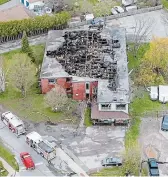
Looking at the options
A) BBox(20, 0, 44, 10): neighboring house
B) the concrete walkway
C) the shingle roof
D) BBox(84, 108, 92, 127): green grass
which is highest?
BBox(20, 0, 44, 10): neighboring house

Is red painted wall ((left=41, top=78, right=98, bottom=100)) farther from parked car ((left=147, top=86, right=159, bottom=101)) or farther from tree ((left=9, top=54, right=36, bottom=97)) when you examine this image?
parked car ((left=147, top=86, right=159, bottom=101))

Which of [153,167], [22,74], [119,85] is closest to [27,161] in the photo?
[22,74]

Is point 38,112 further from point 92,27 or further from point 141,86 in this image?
point 92,27

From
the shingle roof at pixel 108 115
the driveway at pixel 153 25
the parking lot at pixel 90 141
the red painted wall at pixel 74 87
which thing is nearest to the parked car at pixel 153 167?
the parking lot at pixel 90 141

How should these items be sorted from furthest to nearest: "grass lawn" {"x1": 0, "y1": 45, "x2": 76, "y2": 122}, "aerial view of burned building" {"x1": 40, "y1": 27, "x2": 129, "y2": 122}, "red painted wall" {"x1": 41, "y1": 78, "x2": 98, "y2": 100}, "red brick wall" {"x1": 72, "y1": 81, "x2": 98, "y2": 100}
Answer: "red painted wall" {"x1": 41, "y1": 78, "x2": 98, "y2": 100} < "red brick wall" {"x1": 72, "y1": 81, "x2": 98, "y2": 100} < "grass lawn" {"x1": 0, "y1": 45, "x2": 76, "y2": 122} < "aerial view of burned building" {"x1": 40, "y1": 27, "x2": 129, "y2": 122}

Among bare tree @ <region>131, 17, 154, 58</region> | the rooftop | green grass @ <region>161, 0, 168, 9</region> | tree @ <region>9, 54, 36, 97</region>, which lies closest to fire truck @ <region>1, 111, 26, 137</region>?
tree @ <region>9, 54, 36, 97</region>

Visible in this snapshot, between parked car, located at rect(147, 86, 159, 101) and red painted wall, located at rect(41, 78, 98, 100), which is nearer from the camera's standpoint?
red painted wall, located at rect(41, 78, 98, 100)

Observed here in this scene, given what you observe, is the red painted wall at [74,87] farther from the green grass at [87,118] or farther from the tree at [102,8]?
the tree at [102,8]
